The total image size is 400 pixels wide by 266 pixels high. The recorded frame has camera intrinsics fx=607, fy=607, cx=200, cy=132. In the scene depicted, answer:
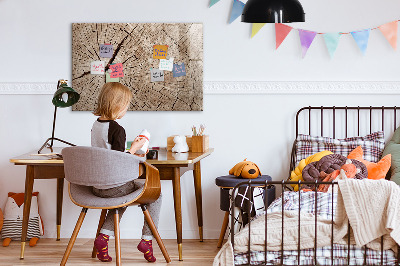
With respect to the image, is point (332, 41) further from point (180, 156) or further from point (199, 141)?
point (180, 156)

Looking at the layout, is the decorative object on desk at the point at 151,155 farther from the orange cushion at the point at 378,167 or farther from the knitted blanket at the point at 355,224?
the orange cushion at the point at 378,167

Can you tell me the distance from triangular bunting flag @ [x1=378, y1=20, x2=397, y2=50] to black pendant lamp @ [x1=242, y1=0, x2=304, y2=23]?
4.51ft

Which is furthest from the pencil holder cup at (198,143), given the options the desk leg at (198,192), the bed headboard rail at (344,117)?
the bed headboard rail at (344,117)

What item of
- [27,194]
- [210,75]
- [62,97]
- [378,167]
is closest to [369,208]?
[378,167]

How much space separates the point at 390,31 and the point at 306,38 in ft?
1.92

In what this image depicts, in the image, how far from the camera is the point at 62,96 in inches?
165

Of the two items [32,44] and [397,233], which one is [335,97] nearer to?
[397,233]

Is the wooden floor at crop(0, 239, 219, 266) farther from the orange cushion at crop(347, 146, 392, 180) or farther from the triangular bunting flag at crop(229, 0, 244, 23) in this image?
the triangular bunting flag at crop(229, 0, 244, 23)

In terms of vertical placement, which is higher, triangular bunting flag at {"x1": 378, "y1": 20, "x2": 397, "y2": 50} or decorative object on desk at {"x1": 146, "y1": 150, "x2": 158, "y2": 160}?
triangular bunting flag at {"x1": 378, "y1": 20, "x2": 397, "y2": 50}

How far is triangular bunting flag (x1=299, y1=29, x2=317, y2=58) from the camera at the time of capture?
4.27 meters

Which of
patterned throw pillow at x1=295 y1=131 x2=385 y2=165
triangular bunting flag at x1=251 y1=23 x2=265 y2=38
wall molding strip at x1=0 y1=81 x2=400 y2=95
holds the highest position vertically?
triangular bunting flag at x1=251 y1=23 x2=265 y2=38

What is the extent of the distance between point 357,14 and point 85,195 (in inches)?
90.3

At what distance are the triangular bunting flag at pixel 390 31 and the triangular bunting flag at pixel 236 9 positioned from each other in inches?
39.0

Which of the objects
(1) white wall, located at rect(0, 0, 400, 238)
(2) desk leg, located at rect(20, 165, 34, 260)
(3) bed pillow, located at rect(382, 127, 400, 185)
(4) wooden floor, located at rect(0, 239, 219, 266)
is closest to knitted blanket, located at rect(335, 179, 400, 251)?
(3) bed pillow, located at rect(382, 127, 400, 185)
